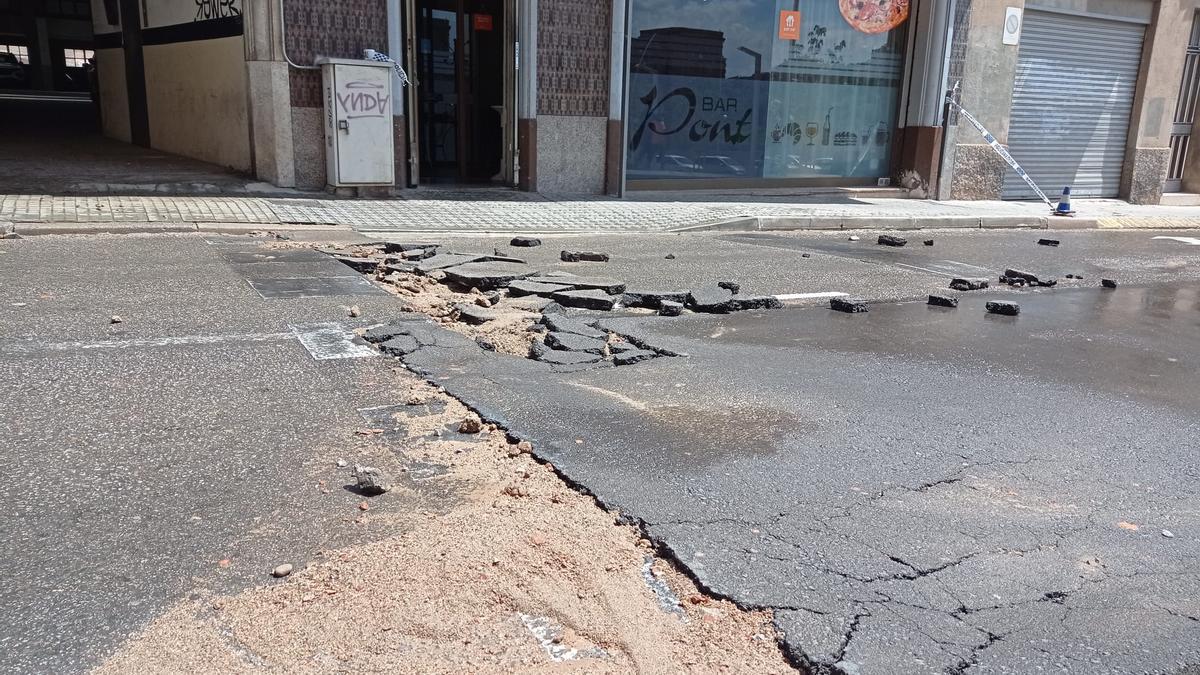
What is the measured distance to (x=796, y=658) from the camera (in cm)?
250

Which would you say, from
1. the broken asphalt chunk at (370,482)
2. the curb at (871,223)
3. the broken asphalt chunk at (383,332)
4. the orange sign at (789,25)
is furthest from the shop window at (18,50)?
the broken asphalt chunk at (370,482)

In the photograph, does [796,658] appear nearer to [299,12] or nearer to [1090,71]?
[299,12]

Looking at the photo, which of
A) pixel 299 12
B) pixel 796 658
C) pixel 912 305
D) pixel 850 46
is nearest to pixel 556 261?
pixel 912 305

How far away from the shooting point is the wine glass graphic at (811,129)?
16.6 m

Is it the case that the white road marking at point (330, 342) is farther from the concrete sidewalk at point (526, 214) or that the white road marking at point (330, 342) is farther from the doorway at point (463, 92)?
the doorway at point (463, 92)

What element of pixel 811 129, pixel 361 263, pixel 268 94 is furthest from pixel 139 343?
pixel 811 129

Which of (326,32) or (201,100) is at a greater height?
(326,32)

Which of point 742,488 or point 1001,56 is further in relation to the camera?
point 1001,56

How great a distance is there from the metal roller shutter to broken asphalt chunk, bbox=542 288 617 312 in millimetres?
14464

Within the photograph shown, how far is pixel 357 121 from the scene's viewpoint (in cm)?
1175

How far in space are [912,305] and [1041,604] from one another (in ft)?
16.7

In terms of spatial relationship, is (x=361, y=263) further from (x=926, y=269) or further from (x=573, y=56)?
(x=573, y=56)

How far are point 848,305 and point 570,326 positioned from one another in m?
2.53

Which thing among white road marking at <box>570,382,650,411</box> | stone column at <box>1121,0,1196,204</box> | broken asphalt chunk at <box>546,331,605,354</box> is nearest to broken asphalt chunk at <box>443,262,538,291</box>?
broken asphalt chunk at <box>546,331,605,354</box>
